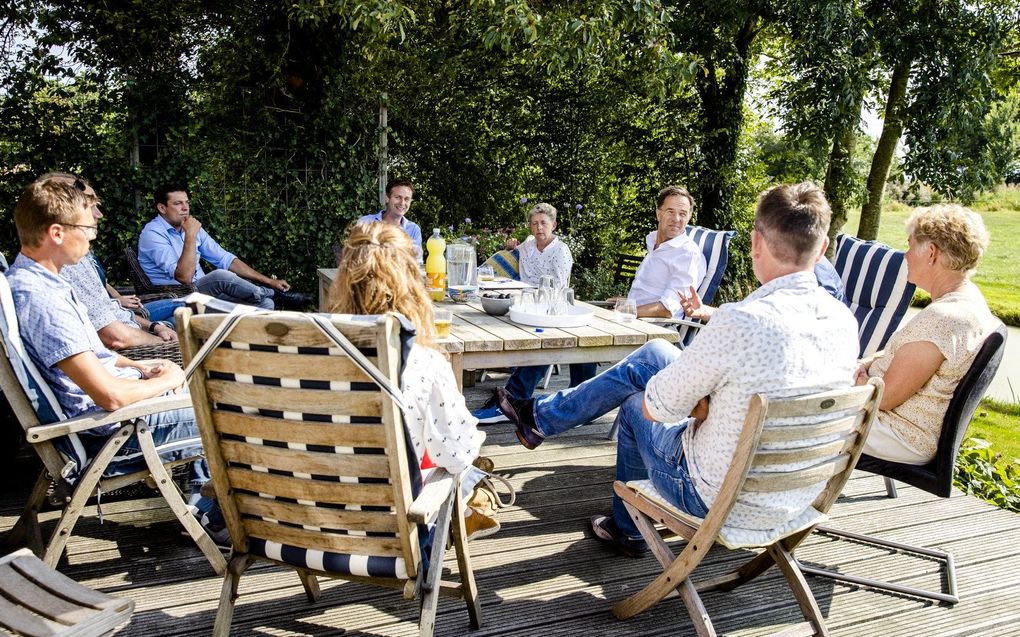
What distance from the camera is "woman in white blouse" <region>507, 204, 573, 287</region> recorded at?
200 inches

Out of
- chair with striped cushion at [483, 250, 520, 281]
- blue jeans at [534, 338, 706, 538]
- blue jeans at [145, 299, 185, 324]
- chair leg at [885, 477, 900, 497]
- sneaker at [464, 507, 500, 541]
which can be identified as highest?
chair with striped cushion at [483, 250, 520, 281]

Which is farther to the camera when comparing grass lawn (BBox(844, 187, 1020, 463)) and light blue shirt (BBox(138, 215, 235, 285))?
grass lawn (BBox(844, 187, 1020, 463))

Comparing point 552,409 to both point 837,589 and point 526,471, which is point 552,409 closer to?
point 526,471

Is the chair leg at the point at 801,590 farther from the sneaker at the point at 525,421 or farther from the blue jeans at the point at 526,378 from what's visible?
the blue jeans at the point at 526,378

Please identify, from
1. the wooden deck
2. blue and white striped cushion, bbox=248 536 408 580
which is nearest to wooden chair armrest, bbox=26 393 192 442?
the wooden deck

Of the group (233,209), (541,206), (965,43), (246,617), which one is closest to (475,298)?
(541,206)

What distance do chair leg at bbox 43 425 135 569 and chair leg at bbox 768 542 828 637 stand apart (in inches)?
82.1

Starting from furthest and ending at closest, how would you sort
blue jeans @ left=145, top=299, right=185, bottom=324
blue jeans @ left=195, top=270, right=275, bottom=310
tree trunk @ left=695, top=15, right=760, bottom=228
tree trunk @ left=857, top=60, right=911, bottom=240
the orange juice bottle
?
tree trunk @ left=695, top=15, right=760, bottom=228, tree trunk @ left=857, top=60, right=911, bottom=240, blue jeans @ left=195, top=270, right=275, bottom=310, blue jeans @ left=145, top=299, right=185, bottom=324, the orange juice bottle

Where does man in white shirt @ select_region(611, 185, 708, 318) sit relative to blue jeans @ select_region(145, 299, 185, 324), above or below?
above

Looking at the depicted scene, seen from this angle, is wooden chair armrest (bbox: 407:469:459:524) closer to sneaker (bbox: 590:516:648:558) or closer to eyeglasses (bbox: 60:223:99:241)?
sneaker (bbox: 590:516:648:558)

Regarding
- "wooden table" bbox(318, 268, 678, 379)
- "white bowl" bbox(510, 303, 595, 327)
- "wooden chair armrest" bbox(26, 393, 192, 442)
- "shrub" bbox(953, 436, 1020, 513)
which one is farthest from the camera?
"shrub" bbox(953, 436, 1020, 513)

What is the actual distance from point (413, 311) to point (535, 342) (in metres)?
1.10

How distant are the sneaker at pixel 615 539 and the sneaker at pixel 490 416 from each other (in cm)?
126

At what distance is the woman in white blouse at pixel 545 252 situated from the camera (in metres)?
5.08
